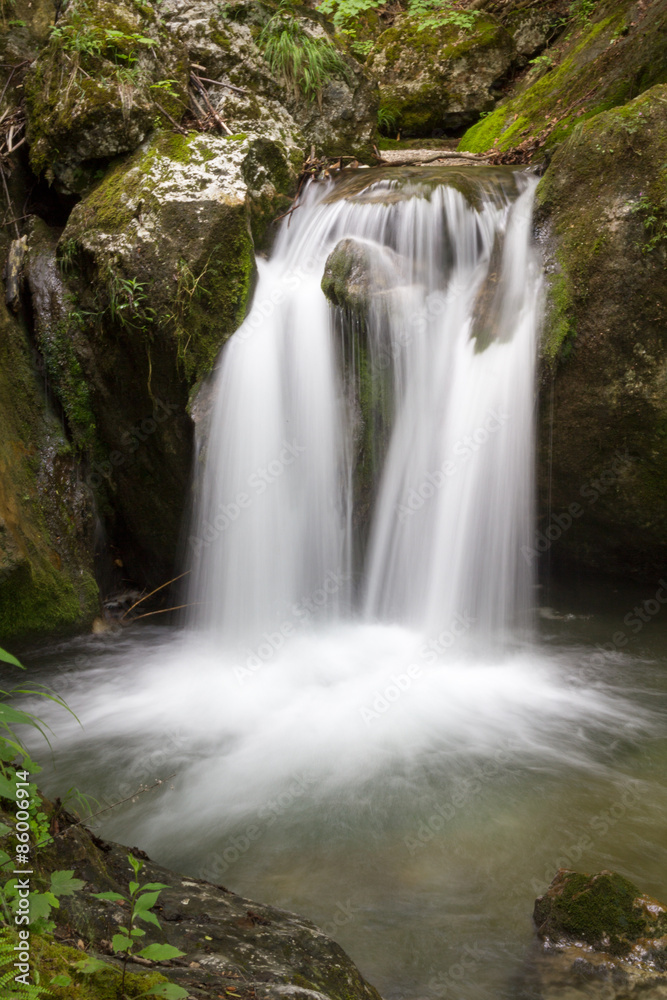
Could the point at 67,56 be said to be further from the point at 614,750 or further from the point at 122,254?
the point at 614,750

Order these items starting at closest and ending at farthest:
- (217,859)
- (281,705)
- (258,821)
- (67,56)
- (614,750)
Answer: (217,859) → (258,821) → (614,750) → (281,705) → (67,56)

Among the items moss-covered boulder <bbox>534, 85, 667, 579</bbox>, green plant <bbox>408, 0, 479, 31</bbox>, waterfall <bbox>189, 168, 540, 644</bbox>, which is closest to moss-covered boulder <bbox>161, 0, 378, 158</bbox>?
waterfall <bbox>189, 168, 540, 644</bbox>

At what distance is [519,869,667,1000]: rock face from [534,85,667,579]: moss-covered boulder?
3.34 m

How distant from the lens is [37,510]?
17.9ft

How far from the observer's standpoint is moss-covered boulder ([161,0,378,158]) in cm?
679

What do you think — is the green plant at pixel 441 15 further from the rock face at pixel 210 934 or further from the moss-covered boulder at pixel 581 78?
the rock face at pixel 210 934

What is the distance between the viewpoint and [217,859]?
290 centimetres

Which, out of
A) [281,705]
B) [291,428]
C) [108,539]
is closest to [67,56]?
[291,428]

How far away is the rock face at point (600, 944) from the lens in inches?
81.4

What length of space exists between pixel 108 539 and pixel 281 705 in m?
2.71

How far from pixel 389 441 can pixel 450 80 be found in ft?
22.3

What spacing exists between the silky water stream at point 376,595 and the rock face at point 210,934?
109cm

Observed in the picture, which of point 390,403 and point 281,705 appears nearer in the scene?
point 281,705

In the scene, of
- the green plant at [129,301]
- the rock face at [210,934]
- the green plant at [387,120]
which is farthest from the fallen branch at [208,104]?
the rock face at [210,934]
